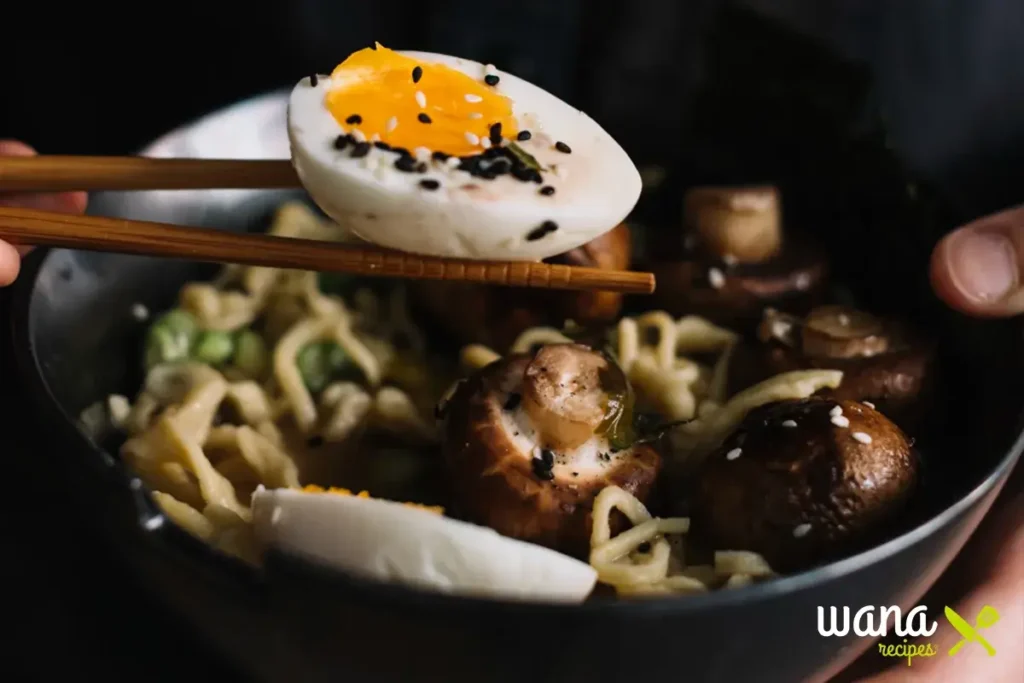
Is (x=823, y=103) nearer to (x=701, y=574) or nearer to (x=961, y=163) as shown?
(x=961, y=163)

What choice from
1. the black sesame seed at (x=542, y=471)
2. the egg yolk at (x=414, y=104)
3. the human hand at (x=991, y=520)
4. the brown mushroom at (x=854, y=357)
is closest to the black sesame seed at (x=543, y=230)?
the egg yolk at (x=414, y=104)

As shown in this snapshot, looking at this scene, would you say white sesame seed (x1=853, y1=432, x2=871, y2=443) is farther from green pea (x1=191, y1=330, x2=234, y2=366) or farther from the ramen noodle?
green pea (x1=191, y1=330, x2=234, y2=366)

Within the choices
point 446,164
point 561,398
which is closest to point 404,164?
point 446,164

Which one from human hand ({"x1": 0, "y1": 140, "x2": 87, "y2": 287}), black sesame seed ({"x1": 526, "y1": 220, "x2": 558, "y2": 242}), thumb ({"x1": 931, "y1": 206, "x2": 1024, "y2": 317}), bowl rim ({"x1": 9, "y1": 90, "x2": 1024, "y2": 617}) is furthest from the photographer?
human hand ({"x1": 0, "y1": 140, "x2": 87, "y2": 287})

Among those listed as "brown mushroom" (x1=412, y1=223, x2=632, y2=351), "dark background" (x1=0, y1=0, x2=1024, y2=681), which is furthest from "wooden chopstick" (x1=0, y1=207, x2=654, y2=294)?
"dark background" (x1=0, y1=0, x2=1024, y2=681)

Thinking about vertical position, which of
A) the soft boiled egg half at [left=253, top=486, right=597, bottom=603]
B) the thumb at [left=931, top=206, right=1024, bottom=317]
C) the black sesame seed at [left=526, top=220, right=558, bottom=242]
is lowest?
the soft boiled egg half at [left=253, top=486, right=597, bottom=603]

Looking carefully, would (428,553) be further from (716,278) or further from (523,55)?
(523,55)
